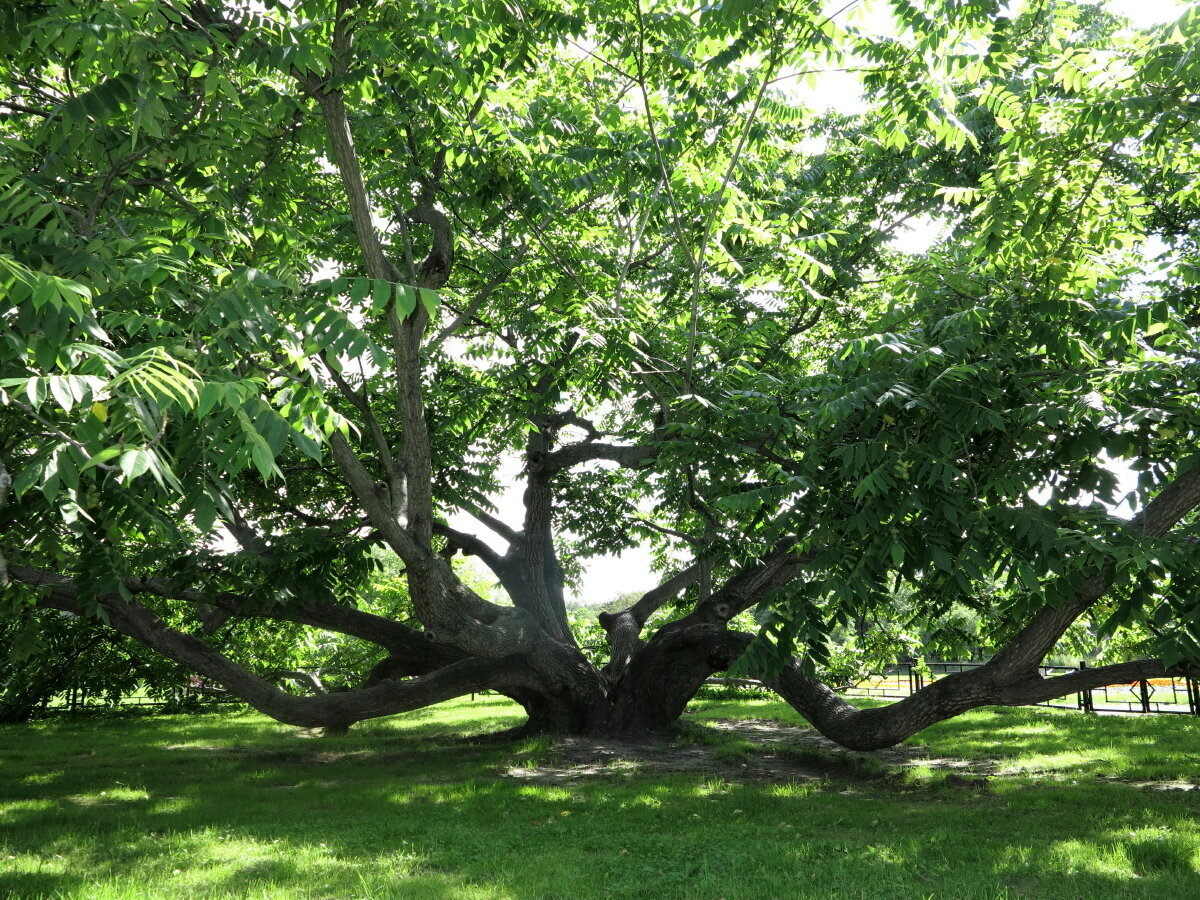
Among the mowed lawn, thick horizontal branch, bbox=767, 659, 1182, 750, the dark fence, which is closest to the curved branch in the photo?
thick horizontal branch, bbox=767, 659, 1182, 750

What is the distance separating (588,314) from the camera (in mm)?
8328

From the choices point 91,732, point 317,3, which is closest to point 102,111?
point 317,3

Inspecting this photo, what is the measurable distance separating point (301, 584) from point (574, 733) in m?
4.88

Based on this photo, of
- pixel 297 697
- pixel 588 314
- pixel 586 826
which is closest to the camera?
pixel 586 826

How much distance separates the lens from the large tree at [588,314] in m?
3.88

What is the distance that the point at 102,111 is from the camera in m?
4.38

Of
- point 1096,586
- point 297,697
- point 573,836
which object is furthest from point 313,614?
point 1096,586

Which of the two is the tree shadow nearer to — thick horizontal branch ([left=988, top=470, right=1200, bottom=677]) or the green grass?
the green grass

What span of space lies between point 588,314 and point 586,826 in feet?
15.7

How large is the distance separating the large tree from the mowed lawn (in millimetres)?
1153

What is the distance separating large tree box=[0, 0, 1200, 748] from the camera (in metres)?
3.88

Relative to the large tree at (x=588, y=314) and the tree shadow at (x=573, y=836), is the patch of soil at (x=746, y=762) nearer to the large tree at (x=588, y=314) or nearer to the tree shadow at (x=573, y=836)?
the tree shadow at (x=573, y=836)

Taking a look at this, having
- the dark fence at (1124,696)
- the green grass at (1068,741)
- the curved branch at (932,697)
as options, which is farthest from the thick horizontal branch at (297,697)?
the dark fence at (1124,696)

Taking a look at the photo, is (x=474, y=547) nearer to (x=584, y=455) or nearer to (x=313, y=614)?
(x=584, y=455)
